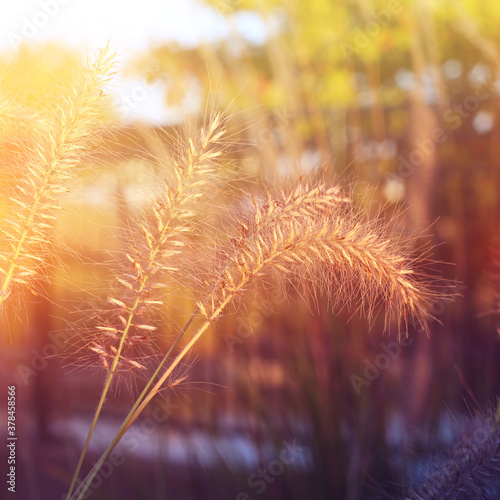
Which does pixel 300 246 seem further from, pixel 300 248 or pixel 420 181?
pixel 420 181

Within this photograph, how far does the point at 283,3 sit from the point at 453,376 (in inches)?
68.7

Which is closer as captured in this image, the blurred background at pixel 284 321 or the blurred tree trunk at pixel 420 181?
the blurred background at pixel 284 321

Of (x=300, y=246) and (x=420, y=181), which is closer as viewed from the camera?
(x=300, y=246)

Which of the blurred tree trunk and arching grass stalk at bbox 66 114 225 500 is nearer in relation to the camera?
arching grass stalk at bbox 66 114 225 500

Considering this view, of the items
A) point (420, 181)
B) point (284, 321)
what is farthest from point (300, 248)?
point (420, 181)

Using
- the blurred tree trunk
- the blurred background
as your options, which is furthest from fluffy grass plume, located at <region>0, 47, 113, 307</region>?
the blurred tree trunk

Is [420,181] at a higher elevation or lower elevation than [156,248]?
higher

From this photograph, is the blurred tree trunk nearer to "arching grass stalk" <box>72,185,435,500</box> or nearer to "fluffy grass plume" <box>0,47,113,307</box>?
"arching grass stalk" <box>72,185,435,500</box>

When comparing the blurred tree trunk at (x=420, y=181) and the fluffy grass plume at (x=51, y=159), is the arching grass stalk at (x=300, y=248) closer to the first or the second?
the fluffy grass plume at (x=51, y=159)

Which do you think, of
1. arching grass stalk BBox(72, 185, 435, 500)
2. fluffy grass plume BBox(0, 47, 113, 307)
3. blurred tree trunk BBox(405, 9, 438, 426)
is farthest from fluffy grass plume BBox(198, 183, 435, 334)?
blurred tree trunk BBox(405, 9, 438, 426)

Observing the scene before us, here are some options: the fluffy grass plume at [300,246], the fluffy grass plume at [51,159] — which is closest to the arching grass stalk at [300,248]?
the fluffy grass plume at [300,246]

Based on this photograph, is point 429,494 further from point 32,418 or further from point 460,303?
point 32,418

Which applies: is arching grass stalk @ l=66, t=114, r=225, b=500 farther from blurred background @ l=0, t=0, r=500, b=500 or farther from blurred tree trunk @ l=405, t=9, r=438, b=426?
blurred tree trunk @ l=405, t=9, r=438, b=426

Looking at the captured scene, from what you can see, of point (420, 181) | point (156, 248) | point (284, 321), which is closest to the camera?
point (156, 248)
